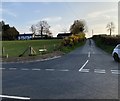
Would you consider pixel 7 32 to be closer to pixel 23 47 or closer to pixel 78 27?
pixel 78 27

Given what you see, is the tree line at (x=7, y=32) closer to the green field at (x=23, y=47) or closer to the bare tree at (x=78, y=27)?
the bare tree at (x=78, y=27)

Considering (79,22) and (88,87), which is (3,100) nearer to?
(88,87)

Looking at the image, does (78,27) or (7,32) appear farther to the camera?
(7,32)

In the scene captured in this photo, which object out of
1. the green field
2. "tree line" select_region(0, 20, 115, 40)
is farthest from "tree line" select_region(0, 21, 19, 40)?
the green field

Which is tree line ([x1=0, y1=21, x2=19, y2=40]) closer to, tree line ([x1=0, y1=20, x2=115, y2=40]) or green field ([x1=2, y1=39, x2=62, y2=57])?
tree line ([x1=0, y1=20, x2=115, y2=40])

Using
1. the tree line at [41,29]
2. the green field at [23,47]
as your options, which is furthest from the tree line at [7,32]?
the green field at [23,47]

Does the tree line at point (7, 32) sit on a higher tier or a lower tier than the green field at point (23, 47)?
higher

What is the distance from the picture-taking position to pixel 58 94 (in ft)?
25.1

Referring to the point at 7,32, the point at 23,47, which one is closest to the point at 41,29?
the point at 7,32

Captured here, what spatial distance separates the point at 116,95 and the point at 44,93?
2325 millimetres

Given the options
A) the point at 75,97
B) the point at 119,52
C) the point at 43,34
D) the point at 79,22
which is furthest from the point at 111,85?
the point at 43,34

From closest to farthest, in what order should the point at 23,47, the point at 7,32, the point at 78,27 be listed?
the point at 23,47
the point at 78,27
the point at 7,32

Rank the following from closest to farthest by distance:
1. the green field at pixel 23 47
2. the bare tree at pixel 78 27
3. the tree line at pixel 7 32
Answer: the green field at pixel 23 47 < the bare tree at pixel 78 27 < the tree line at pixel 7 32

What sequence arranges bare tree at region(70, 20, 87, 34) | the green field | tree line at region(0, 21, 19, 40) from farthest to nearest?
tree line at region(0, 21, 19, 40), bare tree at region(70, 20, 87, 34), the green field
